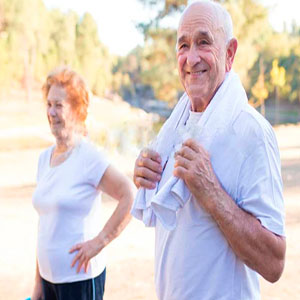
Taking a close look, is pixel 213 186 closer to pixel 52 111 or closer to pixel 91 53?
pixel 52 111

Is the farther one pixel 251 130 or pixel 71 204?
pixel 71 204

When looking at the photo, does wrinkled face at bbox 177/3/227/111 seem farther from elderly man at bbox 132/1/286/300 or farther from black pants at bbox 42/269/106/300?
black pants at bbox 42/269/106/300

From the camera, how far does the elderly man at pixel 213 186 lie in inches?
51.7

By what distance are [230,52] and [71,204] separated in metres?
1.12

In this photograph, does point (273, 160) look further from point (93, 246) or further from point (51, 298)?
point (51, 298)

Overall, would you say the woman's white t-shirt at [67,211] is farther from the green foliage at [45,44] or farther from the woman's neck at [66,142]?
the green foliage at [45,44]

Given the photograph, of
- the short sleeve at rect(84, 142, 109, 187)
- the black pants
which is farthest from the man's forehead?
the black pants

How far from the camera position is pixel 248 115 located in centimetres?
138

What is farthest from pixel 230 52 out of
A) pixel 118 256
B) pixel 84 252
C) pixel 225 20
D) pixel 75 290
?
pixel 118 256

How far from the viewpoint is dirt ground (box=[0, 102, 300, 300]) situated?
4.51 metres

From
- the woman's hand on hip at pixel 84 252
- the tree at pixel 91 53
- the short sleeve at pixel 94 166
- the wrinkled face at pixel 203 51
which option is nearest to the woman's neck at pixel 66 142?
the short sleeve at pixel 94 166

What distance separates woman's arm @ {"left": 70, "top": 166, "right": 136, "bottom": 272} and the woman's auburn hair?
419 mm

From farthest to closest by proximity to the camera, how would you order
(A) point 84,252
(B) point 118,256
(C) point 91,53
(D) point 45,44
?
(C) point 91,53
(D) point 45,44
(B) point 118,256
(A) point 84,252

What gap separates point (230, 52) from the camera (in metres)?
1.56
